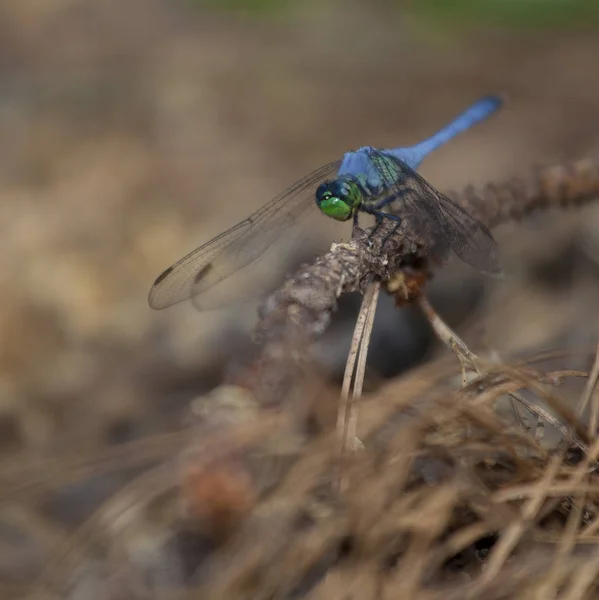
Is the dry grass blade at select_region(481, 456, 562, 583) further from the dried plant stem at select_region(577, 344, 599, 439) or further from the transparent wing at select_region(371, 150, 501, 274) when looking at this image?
the transparent wing at select_region(371, 150, 501, 274)

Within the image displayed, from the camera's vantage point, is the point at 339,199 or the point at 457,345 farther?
the point at 339,199

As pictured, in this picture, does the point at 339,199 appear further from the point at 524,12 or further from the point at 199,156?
the point at 524,12

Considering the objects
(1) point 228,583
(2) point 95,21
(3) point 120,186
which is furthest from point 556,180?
(2) point 95,21

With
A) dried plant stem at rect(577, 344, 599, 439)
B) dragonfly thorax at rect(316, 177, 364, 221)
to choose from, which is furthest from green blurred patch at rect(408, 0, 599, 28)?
dried plant stem at rect(577, 344, 599, 439)

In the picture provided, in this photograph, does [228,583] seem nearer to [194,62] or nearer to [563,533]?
[563,533]

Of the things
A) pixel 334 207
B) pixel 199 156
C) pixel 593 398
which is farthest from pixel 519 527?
pixel 199 156

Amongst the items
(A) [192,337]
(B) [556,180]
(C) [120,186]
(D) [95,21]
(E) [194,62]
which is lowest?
(B) [556,180]
